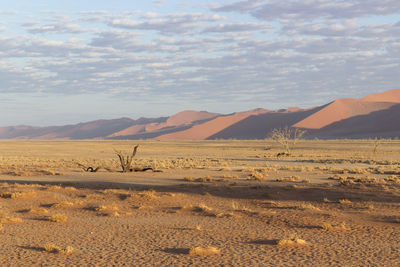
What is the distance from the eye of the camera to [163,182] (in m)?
22.6

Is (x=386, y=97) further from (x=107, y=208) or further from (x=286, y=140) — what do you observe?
(x=107, y=208)

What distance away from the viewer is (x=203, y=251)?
31.7 ft

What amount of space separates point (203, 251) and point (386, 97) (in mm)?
169652

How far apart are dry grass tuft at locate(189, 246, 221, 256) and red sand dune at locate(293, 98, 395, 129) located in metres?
134

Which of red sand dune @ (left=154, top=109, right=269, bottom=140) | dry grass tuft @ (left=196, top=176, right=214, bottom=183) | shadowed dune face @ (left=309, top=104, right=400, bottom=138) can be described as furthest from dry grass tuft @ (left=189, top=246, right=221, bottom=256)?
red sand dune @ (left=154, top=109, right=269, bottom=140)

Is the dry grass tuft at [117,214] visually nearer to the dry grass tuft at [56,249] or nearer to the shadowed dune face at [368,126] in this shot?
the dry grass tuft at [56,249]

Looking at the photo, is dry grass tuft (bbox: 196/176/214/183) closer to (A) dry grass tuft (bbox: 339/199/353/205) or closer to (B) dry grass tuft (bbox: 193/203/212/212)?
(B) dry grass tuft (bbox: 193/203/212/212)

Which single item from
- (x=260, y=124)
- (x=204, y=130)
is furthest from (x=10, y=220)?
(x=204, y=130)

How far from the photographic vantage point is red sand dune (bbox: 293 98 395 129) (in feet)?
467

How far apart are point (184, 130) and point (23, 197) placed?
156849mm

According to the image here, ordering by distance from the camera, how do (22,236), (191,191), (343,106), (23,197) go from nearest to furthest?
(22,236) → (23,197) → (191,191) → (343,106)

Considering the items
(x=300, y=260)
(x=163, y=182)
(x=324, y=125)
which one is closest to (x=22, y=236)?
(x=300, y=260)

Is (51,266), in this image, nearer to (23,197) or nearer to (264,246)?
(264,246)

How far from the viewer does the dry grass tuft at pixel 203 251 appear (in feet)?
31.3
